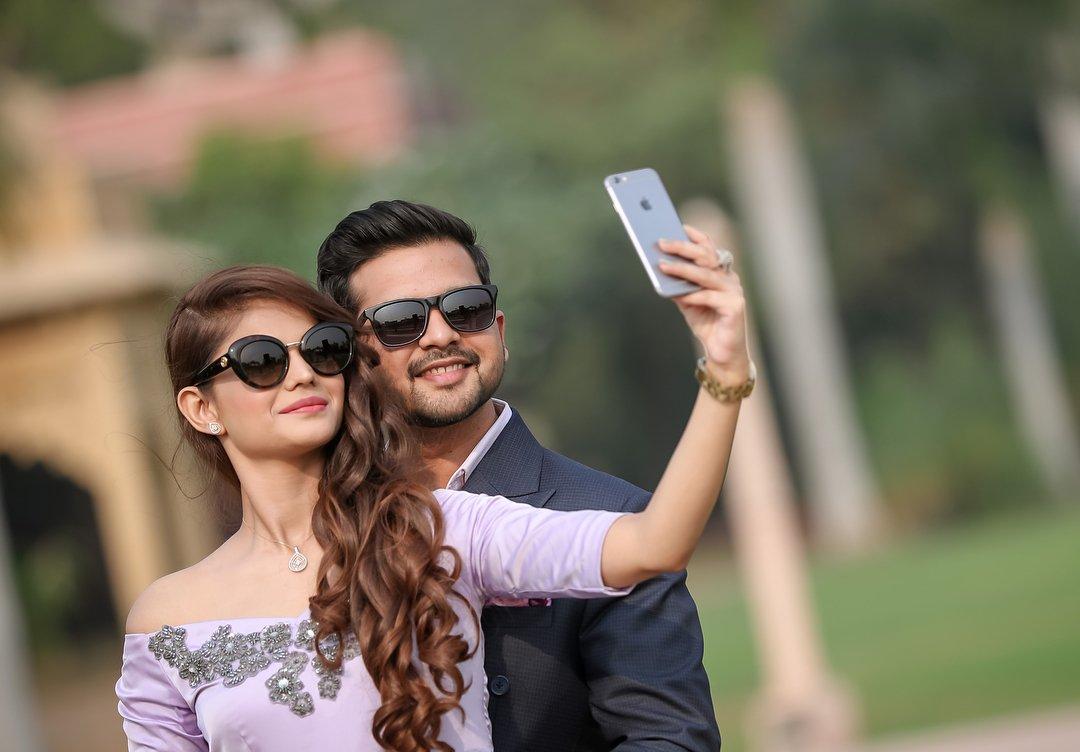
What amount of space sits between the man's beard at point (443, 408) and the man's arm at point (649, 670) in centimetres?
48

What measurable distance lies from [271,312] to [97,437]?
47.0 ft

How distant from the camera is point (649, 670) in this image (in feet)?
9.64

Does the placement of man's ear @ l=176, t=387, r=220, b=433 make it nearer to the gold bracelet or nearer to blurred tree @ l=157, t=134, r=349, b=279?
the gold bracelet

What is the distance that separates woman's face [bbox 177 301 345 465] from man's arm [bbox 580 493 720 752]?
0.62m

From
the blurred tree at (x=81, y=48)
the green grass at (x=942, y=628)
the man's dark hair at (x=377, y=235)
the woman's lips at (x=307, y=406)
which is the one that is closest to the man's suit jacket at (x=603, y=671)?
the woman's lips at (x=307, y=406)

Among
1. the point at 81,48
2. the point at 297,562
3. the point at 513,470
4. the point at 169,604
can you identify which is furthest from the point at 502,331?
the point at 81,48

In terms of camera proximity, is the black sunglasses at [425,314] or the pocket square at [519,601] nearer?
the pocket square at [519,601]

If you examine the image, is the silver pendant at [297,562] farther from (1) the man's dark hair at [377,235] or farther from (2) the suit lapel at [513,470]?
(1) the man's dark hair at [377,235]

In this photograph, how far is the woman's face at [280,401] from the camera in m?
2.79

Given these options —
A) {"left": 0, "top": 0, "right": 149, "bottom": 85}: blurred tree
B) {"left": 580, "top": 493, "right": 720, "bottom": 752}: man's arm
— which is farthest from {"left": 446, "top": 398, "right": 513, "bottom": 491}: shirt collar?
{"left": 0, "top": 0, "right": 149, "bottom": 85}: blurred tree

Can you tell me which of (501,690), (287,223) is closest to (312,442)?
(501,690)

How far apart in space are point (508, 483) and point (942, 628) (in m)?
15.7

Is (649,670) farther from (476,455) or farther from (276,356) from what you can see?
(276,356)

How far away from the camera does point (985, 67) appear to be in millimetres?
29672
